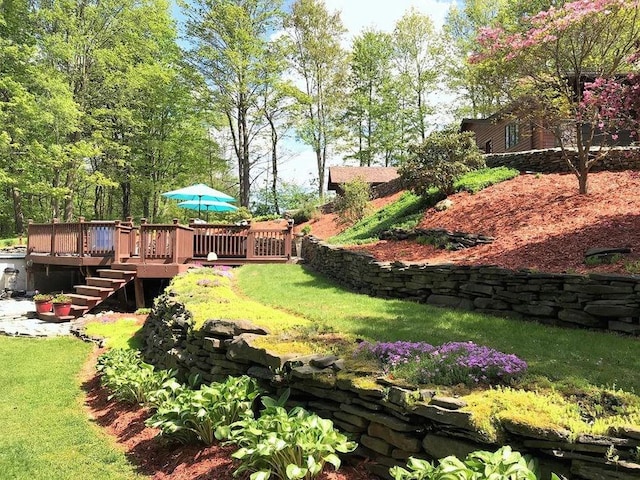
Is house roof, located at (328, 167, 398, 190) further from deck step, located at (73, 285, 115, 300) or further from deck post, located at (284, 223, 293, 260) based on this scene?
deck step, located at (73, 285, 115, 300)

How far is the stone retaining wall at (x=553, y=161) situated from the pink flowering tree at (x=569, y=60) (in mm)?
2436

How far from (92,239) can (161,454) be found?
9435mm

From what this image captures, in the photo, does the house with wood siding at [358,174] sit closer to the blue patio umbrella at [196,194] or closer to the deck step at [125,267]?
the blue patio umbrella at [196,194]

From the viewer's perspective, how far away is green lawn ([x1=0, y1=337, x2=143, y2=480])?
12.5ft

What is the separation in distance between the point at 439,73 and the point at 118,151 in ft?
69.3

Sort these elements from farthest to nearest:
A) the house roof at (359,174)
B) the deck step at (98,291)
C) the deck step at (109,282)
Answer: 1. the house roof at (359,174)
2. the deck step at (109,282)
3. the deck step at (98,291)

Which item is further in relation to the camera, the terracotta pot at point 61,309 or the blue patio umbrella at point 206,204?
the blue patio umbrella at point 206,204

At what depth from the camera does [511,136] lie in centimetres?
2080

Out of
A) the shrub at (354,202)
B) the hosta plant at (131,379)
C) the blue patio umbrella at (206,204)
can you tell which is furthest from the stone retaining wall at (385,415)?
the shrub at (354,202)

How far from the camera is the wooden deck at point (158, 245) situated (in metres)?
11.4

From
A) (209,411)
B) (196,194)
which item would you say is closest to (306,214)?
(196,194)

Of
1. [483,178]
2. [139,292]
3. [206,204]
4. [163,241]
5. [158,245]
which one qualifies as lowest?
[139,292]

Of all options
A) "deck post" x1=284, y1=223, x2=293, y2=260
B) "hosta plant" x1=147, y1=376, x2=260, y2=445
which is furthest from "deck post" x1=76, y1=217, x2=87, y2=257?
"hosta plant" x1=147, y1=376, x2=260, y2=445

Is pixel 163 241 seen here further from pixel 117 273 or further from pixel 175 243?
pixel 117 273
